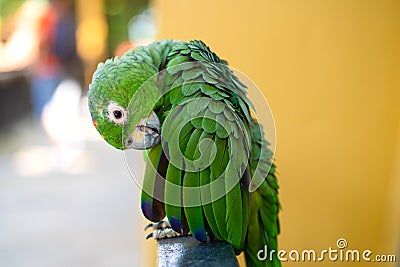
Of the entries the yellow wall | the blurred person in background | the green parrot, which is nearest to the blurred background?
the yellow wall

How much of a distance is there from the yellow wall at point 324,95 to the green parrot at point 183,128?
546 mm

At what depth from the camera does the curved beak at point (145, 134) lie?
52cm

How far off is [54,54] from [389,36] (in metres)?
3.73

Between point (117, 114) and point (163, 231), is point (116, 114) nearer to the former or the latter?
point (117, 114)

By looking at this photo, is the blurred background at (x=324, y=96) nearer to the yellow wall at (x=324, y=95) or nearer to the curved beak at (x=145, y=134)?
the yellow wall at (x=324, y=95)

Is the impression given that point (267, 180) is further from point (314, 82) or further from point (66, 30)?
point (66, 30)

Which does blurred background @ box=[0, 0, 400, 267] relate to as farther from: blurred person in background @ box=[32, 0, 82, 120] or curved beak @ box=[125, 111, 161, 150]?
blurred person in background @ box=[32, 0, 82, 120]

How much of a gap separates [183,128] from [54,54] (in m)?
4.08

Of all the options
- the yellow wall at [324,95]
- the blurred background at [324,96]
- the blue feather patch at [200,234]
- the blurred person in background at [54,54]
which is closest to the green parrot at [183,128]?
the blue feather patch at [200,234]

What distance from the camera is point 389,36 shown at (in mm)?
1094

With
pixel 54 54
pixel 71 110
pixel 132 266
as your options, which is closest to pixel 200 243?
pixel 132 266

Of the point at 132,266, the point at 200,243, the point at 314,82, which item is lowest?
the point at 132,266

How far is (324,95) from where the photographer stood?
43.9 inches

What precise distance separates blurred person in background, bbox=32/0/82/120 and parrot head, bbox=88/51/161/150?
11.4ft
